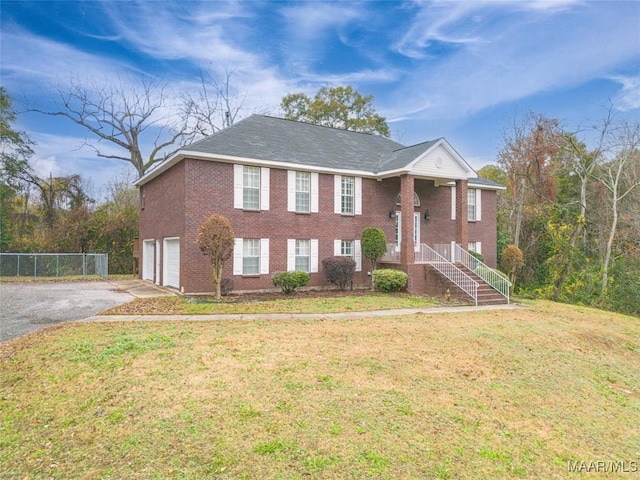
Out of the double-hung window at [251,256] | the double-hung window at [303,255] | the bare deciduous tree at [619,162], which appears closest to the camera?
the double-hung window at [251,256]

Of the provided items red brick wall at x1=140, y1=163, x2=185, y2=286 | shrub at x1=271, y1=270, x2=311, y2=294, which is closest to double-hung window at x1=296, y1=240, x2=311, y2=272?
shrub at x1=271, y1=270, x2=311, y2=294

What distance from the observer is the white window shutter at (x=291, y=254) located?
1538 cm

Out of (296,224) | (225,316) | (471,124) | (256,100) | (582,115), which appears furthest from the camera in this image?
(256,100)

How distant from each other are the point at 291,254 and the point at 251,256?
1.68m

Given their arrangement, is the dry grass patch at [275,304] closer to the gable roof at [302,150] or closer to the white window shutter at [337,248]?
the white window shutter at [337,248]

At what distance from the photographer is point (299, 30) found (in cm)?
1519

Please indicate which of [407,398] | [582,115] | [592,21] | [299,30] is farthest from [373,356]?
[582,115]

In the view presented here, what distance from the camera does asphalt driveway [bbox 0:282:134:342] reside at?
862cm

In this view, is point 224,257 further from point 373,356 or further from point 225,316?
point 373,356

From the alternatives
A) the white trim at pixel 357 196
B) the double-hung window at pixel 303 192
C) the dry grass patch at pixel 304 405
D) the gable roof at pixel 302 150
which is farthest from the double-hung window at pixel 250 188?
the dry grass patch at pixel 304 405

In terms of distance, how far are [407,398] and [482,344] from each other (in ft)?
11.2

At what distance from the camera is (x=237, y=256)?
46.6 feet

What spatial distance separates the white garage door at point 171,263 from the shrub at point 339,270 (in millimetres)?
5808

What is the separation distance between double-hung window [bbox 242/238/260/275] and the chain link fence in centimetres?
1034
